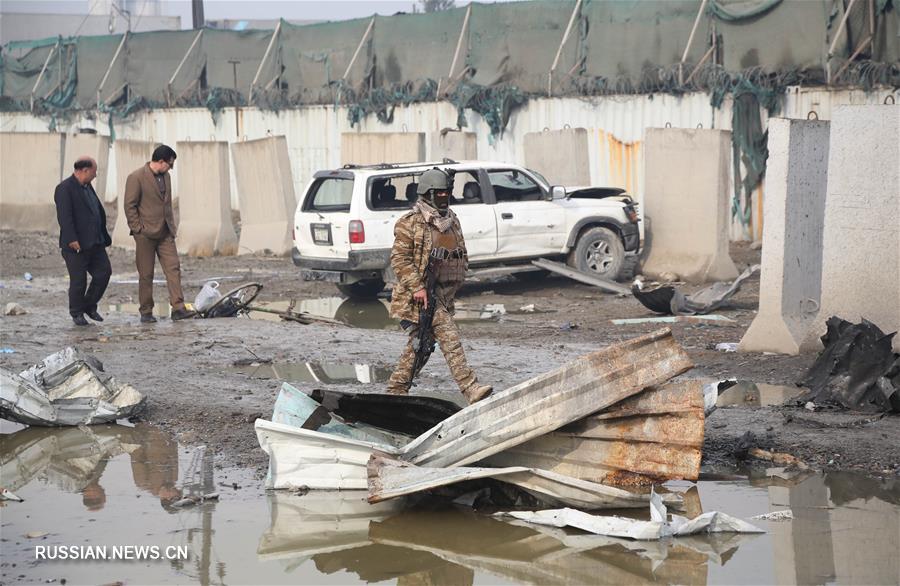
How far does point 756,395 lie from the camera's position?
8.98 m

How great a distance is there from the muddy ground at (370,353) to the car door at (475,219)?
2.22 feet

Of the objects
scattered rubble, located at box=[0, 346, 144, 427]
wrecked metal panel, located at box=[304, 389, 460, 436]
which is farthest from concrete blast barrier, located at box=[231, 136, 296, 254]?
wrecked metal panel, located at box=[304, 389, 460, 436]

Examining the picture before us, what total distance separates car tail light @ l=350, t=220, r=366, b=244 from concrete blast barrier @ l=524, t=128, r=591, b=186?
15.6 feet

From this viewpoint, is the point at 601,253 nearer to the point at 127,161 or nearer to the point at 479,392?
the point at 479,392

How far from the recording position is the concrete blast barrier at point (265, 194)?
19.8 metres

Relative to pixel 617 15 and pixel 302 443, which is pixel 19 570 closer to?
pixel 302 443

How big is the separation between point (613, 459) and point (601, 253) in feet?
33.8

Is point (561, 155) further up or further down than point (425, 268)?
further up

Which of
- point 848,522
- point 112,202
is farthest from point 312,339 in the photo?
point 112,202

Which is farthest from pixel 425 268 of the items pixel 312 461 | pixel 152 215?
pixel 152 215

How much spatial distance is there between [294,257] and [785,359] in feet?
24.4

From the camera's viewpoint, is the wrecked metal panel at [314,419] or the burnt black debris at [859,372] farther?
the burnt black debris at [859,372]

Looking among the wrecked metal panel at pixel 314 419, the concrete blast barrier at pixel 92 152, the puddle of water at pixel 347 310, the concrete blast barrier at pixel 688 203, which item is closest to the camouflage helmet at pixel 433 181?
the wrecked metal panel at pixel 314 419

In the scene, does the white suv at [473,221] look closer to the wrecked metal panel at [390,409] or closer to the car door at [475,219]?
the car door at [475,219]
